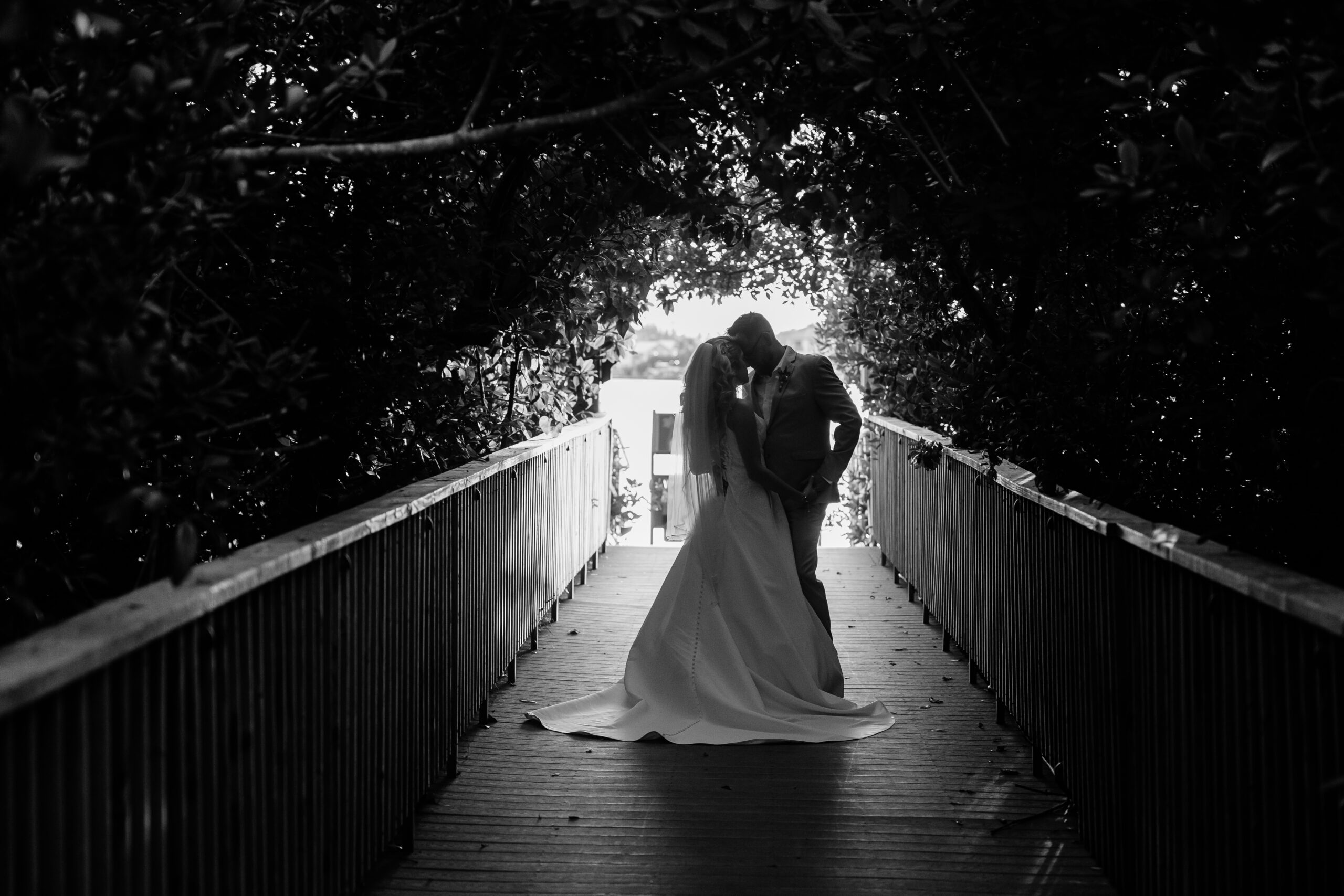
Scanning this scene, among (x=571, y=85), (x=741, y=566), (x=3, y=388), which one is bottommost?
(x=741, y=566)

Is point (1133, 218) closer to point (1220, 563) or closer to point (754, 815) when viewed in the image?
point (1220, 563)

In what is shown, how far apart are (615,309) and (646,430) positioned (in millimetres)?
14953

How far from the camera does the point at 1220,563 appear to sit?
262 centimetres

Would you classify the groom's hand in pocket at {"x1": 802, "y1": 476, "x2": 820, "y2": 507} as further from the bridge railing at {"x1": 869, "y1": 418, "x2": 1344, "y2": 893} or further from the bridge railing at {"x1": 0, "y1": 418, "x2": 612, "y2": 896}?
the bridge railing at {"x1": 0, "y1": 418, "x2": 612, "y2": 896}

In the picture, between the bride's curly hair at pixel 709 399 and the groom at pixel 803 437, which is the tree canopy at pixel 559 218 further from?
the bride's curly hair at pixel 709 399

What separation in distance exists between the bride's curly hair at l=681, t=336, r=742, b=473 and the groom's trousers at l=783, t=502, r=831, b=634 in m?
0.53

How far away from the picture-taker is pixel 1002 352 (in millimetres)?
5355

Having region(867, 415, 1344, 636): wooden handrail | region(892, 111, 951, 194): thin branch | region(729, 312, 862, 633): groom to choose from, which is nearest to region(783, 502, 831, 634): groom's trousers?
region(729, 312, 862, 633): groom

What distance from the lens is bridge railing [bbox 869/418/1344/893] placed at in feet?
7.27

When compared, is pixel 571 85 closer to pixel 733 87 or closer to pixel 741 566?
pixel 733 87

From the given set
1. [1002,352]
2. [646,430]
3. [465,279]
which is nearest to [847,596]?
[1002,352]

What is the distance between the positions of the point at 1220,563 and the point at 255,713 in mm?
2130

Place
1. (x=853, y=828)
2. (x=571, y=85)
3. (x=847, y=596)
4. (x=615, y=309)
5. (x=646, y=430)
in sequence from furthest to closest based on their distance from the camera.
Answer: (x=646, y=430), (x=847, y=596), (x=615, y=309), (x=853, y=828), (x=571, y=85)

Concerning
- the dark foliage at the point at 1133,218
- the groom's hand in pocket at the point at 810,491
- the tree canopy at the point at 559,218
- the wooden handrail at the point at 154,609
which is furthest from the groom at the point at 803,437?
the wooden handrail at the point at 154,609
